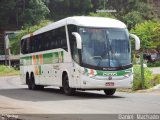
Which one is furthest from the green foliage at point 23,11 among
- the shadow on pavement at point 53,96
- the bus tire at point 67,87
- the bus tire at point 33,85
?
the bus tire at point 67,87

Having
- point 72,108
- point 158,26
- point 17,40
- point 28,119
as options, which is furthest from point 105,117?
point 17,40

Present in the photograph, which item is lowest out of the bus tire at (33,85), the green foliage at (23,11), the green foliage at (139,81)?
the bus tire at (33,85)

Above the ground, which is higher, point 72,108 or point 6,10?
point 6,10

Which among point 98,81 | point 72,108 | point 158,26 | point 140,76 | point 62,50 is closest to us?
point 72,108

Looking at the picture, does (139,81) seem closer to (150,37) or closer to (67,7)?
(150,37)

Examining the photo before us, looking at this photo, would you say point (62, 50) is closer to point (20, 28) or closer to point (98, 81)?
point (98, 81)

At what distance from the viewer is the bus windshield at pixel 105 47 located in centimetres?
2067

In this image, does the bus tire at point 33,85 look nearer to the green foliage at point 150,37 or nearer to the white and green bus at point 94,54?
the white and green bus at point 94,54

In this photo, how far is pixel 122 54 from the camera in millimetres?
20969

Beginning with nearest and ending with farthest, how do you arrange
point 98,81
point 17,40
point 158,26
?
point 98,81 → point 158,26 → point 17,40

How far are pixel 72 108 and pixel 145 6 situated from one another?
79.2m

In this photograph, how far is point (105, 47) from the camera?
20.8 m

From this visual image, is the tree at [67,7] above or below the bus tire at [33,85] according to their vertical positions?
above

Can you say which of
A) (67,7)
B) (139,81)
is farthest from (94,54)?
(67,7)
